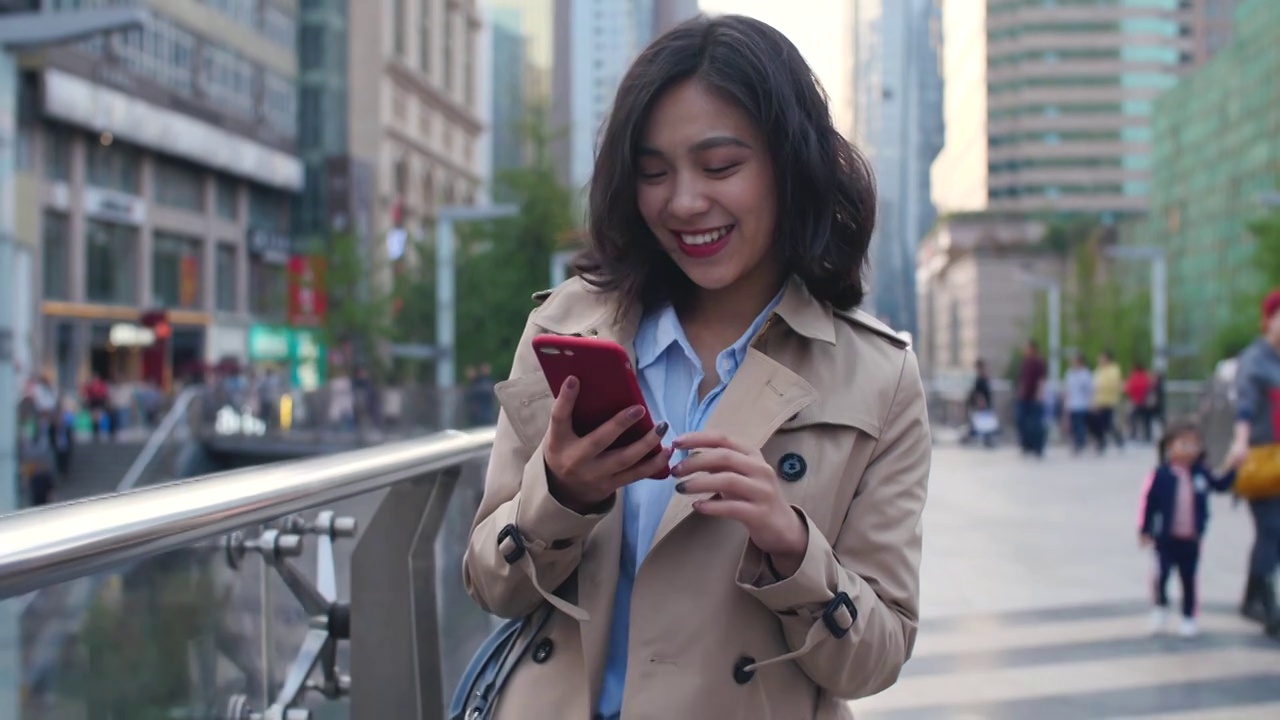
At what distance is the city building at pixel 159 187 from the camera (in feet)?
116

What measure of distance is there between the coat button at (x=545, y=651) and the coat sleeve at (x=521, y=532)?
6 centimetres

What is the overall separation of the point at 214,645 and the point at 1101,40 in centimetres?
12181

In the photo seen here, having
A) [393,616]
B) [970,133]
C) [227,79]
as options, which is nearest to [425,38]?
[227,79]

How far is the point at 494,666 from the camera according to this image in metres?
1.85

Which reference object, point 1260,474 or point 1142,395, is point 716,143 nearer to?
point 1260,474

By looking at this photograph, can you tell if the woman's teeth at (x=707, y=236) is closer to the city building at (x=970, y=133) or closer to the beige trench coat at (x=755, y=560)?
the beige trench coat at (x=755, y=560)

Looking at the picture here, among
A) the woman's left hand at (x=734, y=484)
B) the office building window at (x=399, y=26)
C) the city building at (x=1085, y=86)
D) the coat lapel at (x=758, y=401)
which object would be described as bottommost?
the woman's left hand at (x=734, y=484)

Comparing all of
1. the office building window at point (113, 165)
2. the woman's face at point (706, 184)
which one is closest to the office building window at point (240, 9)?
the office building window at point (113, 165)

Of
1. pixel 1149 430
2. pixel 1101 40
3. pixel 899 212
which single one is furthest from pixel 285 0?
pixel 1101 40

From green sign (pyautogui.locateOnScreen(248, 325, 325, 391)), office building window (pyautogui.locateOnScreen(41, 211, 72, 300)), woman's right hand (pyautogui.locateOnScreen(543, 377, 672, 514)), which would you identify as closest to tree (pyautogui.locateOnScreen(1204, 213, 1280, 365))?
green sign (pyautogui.locateOnScreen(248, 325, 325, 391))

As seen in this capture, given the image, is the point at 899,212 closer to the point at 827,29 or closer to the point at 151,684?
the point at 827,29

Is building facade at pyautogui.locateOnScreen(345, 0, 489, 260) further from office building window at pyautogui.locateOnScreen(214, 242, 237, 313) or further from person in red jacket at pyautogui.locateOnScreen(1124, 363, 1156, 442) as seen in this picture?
person in red jacket at pyautogui.locateOnScreen(1124, 363, 1156, 442)

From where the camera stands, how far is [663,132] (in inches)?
70.8

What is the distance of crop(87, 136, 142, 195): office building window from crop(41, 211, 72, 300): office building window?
1928 mm
